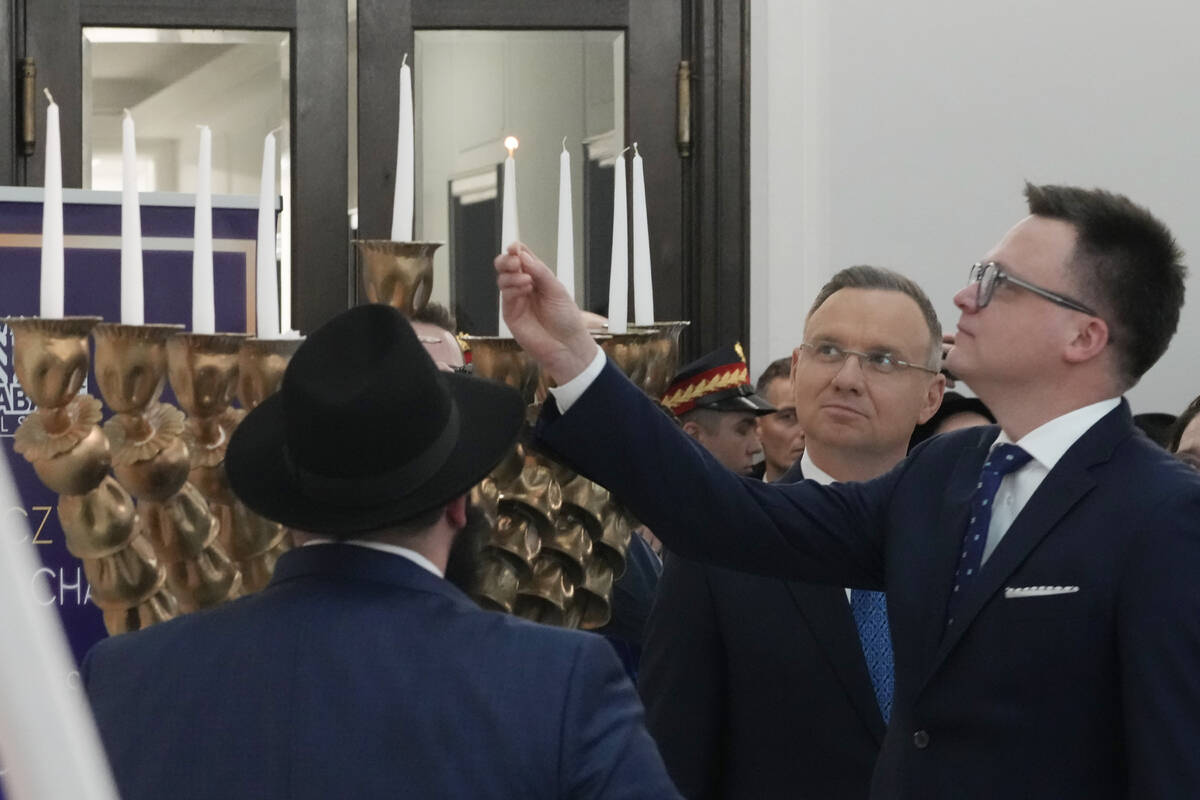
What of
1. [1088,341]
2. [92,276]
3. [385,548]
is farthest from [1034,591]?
[92,276]

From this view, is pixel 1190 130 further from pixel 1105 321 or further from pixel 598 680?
pixel 598 680

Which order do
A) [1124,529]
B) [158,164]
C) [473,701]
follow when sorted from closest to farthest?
[473,701] → [1124,529] → [158,164]

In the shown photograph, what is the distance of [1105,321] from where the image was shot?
136cm

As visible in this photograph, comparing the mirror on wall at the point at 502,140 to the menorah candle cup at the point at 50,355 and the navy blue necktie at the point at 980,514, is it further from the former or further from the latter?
the menorah candle cup at the point at 50,355

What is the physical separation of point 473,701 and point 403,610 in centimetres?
8

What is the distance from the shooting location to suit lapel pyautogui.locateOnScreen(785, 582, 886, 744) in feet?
5.29

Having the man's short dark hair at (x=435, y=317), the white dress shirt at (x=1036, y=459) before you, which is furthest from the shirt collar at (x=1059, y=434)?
the man's short dark hair at (x=435, y=317)

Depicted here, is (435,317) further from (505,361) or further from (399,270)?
(399,270)

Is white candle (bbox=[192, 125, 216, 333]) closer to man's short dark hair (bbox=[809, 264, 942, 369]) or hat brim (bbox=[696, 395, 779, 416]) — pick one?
man's short dark hair (bbox=[809, 264, 942, 369])

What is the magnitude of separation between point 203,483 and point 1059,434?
0.71 meters

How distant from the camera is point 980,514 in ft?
4.42

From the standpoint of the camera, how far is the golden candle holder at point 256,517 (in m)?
1.19

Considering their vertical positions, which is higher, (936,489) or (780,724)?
A: (936,489)

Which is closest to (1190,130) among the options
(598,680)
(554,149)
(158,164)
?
(554,149)
